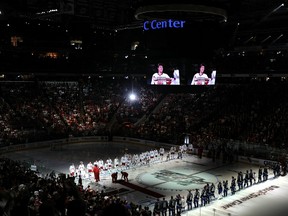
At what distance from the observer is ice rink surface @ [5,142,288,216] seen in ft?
63.3

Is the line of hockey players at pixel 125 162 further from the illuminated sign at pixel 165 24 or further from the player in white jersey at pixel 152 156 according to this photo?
the illuminated sign at pixel 165 24

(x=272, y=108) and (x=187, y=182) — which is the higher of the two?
(x=272, y=108)

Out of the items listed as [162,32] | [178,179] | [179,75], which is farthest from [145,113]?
[162,32]

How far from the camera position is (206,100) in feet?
137

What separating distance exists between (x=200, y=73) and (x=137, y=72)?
25855 mm

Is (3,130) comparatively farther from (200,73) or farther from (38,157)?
(200,73)

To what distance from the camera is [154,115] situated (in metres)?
42.8

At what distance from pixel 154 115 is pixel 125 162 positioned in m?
16.3

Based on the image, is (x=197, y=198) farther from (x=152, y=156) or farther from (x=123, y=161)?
(x=152, y=156)

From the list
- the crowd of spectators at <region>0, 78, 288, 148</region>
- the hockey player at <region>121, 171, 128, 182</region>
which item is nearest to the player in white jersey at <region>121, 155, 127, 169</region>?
the hockey player at <region>121, 171, 128, 182</region>

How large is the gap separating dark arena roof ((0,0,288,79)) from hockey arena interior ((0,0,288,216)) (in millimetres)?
85

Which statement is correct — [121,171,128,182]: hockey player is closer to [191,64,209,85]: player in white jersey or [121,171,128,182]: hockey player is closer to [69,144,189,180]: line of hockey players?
[69,144,189,180]: line of hockey players

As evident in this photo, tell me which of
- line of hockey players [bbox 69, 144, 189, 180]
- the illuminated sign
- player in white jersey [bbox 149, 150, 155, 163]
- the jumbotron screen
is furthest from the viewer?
player in white jersey [bbox 149, 150, 155, 163]

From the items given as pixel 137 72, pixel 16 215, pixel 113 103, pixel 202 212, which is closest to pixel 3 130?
pixel 113 103
